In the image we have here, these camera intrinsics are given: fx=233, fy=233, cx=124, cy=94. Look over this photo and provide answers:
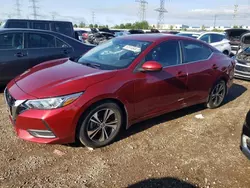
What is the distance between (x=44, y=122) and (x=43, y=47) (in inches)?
140

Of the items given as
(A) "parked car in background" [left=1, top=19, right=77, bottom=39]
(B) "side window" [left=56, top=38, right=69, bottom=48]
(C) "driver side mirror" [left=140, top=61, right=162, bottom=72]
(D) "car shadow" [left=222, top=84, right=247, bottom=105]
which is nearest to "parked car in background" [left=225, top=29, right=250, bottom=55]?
(D) "car shadow" [left=222, top=84, right=247, bottom=105]

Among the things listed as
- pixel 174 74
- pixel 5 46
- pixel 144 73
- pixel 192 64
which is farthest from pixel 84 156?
pixel 5 46

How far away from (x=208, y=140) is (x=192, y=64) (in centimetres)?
138

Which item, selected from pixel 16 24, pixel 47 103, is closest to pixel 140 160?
pixel 47 103

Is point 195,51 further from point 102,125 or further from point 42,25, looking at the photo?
point 42,25

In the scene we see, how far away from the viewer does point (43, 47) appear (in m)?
5.81

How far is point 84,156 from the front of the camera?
3.08 meters

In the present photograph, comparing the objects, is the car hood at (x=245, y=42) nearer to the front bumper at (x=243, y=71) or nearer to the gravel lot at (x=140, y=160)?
the front bumper at (x=243, y=71)

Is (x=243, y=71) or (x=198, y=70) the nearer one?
(x=198, y=70)

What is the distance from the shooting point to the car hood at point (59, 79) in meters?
2.88

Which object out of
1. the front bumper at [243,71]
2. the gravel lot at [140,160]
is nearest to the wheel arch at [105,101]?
the gravel lot at [140,160]

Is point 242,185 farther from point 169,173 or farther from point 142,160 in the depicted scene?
point 142,160

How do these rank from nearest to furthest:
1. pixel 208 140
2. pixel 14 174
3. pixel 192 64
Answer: pixel 14 174 → pixel 208 140 → pixel 192 64

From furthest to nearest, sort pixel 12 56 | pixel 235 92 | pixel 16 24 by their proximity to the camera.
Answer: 1. pixel 16 24
2. pixel 235 92
3. pixel 12 56
